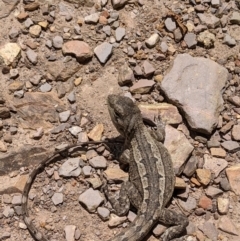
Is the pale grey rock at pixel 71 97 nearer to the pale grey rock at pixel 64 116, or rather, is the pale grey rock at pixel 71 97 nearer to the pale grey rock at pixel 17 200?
the pale grey rock at pixel 64 116

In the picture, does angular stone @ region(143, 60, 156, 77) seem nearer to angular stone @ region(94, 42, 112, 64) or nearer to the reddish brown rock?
angular stone @ region(94, 42, 112, 64)

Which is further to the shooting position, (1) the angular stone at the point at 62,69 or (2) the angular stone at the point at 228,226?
(1) the angular stone at the point at 62,69

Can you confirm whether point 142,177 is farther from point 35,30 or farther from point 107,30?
point 35,30

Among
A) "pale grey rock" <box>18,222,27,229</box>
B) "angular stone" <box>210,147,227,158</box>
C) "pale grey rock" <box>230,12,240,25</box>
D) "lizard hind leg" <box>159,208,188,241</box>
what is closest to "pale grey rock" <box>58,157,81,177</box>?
"pale grey rock" <box>18,222,27,229</box>

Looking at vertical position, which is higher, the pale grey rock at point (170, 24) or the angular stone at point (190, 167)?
the pale grey rock at point (170, 24)

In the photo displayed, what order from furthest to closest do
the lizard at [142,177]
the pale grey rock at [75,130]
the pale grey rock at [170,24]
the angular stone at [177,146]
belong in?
the pale grey rock at [170,24] → the pale grey rock at [75,130] → the angular stone at [177,146] → the lizard at [142,177]

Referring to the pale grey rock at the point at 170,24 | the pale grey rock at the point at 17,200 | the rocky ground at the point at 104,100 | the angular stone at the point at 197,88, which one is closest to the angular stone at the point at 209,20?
the rocky ground at the point at 104,100
